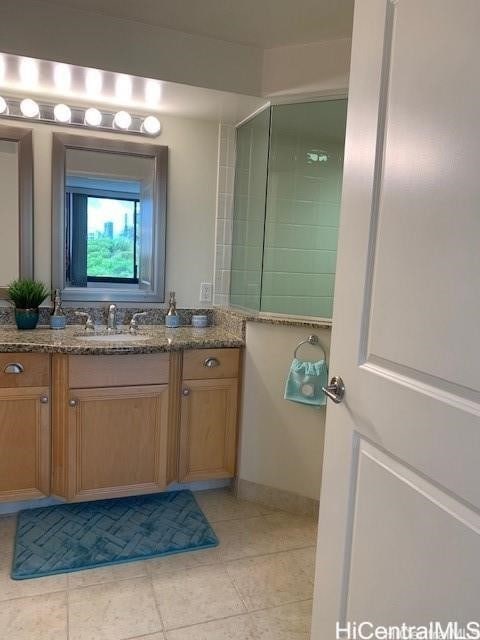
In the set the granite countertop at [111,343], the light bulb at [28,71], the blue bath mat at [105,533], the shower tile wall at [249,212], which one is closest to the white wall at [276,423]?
the granite countertop at [111,343]

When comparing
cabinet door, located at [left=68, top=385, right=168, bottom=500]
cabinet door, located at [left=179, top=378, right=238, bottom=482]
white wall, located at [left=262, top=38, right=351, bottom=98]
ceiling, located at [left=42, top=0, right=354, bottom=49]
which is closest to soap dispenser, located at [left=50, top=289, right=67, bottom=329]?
cabinet door, located at [left=68, top=385, right=168, bottom=500]

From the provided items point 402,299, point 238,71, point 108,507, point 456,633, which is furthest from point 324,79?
point 108,507

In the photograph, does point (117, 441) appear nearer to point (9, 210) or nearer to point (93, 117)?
point (9, 210)

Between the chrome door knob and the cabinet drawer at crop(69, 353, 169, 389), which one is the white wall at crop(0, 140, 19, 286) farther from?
the chrome door knob

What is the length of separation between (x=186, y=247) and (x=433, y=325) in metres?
1.95

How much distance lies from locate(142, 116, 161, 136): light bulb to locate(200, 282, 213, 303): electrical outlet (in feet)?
2.84

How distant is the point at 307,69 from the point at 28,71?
4.11ft

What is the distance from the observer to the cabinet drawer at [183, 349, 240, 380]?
228 centimetres

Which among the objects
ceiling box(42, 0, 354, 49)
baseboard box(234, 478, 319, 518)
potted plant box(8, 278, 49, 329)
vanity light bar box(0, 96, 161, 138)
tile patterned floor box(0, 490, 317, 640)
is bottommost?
tile patterned floor box(0, 490, 317, 640)

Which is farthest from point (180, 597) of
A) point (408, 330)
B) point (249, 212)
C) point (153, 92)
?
point (153, 92)

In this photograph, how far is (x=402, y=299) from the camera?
98cm

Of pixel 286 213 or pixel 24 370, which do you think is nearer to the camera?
pixel 24 370

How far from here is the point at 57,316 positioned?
2377 mm

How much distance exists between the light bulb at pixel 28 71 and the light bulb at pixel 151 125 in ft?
1.79
